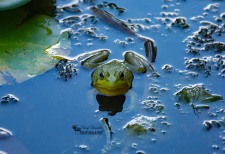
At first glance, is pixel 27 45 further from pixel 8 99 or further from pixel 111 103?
pixel 111 103

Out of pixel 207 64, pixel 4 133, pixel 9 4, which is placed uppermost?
pixel 9 4

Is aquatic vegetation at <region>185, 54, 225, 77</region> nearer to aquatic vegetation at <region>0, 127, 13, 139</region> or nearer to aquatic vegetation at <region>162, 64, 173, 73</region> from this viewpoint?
aquatic vegetation at <region>162, 64, 173, 73</region>

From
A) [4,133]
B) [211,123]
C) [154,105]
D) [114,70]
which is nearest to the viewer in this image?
[4,133]

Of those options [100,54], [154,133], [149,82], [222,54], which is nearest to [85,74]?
[100,54]

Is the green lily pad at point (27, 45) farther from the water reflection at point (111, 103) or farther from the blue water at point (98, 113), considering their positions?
the water reflection at point (111, 103)

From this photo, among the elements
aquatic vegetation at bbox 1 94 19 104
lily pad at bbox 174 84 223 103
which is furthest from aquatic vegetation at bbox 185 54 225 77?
aquatic vegetation at bbox 1 94 19 104

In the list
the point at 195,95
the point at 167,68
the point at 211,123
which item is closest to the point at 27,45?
the point at 167,68

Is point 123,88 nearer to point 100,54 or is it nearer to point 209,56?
point 100,54

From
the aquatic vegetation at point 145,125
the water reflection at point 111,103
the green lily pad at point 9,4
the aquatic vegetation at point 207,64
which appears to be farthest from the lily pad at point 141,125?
the green lily pad at point 9,4
